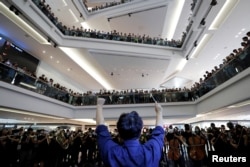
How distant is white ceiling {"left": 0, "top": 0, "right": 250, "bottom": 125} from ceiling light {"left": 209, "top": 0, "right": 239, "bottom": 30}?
216mm

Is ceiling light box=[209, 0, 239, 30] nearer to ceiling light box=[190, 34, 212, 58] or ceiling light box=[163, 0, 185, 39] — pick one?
ceiling light box=[190, 34, 212, 58]

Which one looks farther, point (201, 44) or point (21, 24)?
point (201, 44)

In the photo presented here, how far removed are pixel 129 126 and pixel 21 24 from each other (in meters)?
11.9

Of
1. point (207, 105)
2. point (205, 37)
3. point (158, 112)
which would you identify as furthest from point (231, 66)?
point (158, 112)

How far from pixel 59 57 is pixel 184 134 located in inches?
479

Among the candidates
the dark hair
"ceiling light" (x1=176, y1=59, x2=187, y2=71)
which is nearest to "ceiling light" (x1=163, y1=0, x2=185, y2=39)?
"ceiling light" (x1=176, y1=59, x2=187, y2=71)

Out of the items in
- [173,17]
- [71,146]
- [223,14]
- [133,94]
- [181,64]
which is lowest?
[71,146]

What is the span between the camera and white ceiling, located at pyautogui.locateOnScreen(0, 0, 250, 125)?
10.8 meters

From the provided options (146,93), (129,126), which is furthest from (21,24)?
(129,126)

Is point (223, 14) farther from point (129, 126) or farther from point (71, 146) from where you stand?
point (129, 126)

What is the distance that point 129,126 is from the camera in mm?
1116

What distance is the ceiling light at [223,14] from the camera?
8683mm

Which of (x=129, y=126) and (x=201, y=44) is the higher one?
(x=201, y=44)

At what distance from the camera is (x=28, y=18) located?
401 inches
